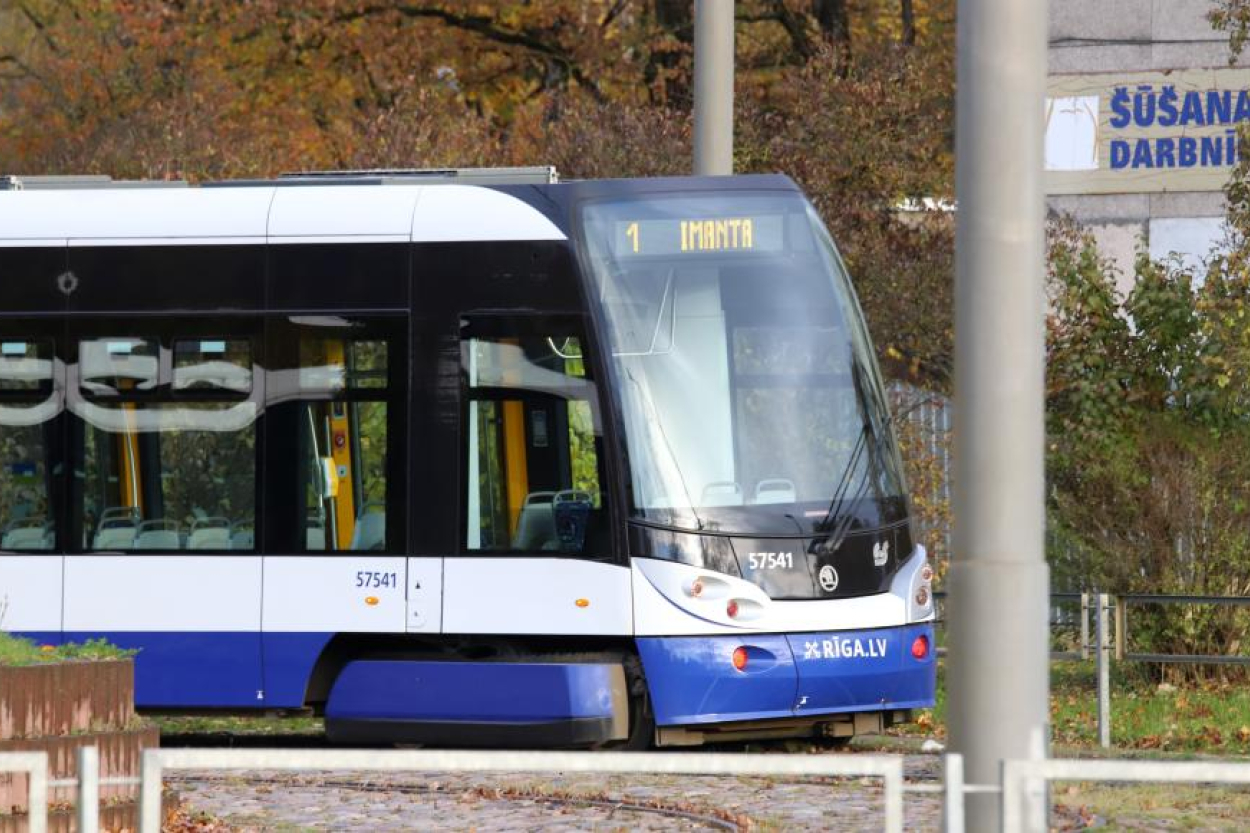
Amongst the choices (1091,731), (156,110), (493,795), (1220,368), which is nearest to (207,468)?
(493,795)

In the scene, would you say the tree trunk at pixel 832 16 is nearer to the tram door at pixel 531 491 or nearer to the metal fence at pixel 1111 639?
the metal fence at pixel 1111 639

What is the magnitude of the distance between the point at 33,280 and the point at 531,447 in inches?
125

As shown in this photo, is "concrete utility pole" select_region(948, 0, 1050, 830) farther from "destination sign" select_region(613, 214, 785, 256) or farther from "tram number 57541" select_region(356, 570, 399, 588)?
"tram number 57541" select_region(356, 570, 399, 588)

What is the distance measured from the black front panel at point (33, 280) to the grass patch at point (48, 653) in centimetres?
433

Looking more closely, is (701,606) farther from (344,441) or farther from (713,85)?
(713,85)

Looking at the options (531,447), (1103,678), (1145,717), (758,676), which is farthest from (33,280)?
(1145,717)

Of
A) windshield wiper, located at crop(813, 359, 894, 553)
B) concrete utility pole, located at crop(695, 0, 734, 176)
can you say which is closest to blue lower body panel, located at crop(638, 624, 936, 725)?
windshield wiper, located at crop(813, 359, 894, 553)

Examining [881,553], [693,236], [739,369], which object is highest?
[693,236]

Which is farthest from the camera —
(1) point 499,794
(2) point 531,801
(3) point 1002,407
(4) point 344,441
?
(4) point 344,441

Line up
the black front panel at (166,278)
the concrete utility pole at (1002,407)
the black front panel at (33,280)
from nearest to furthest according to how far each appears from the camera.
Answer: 1. the concrete utility pole at (1002,407)
2. the black front panel at (166,278)
3. the black front panel at (33,280)

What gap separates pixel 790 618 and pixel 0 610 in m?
4.41

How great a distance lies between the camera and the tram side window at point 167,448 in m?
13.9

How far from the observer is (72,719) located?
943 centimetres

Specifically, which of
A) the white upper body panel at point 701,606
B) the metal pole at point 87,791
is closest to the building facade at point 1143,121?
the white upper body panel at point 701,606
